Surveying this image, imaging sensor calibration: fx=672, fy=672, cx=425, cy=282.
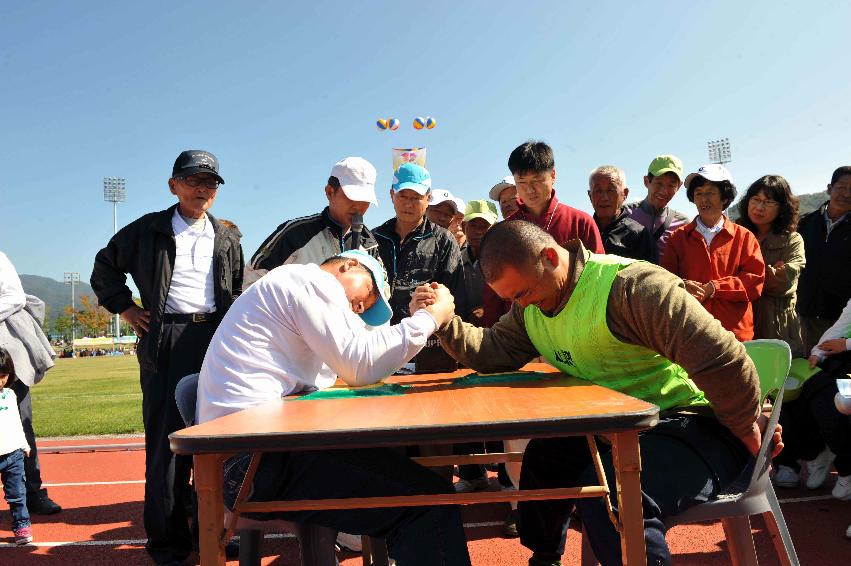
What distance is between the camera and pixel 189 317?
4008 mm

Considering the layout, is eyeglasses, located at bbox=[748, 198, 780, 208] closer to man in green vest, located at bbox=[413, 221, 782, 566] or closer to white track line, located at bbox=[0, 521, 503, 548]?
white track line, located at bbox=[0, 521, 503, 548]

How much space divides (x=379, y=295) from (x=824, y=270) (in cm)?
423

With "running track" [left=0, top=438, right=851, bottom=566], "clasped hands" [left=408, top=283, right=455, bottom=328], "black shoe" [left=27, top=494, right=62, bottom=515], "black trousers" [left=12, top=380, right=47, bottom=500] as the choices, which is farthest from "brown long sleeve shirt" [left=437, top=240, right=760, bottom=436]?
"black shoe" [left=27, top=494, right=62, bottom=515]

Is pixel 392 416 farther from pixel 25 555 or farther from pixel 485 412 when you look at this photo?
pixel 25 555

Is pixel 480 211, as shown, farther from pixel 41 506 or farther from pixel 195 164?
pixel 41 506

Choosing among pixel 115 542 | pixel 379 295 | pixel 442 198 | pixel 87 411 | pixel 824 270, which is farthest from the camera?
pixel 87 411

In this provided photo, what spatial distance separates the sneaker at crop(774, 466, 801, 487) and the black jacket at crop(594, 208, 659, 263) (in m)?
1.82

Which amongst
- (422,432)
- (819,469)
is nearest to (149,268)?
(422,432)

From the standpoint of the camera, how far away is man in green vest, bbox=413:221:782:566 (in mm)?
2035

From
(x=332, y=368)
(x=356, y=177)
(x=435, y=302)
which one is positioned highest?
(x=356, y=177)

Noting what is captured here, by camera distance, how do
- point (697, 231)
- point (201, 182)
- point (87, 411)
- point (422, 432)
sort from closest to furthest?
point (422, 432) → point (201, 182) → point (697, 231) → point (87, 411)

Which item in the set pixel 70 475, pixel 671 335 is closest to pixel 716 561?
pixel 671 335

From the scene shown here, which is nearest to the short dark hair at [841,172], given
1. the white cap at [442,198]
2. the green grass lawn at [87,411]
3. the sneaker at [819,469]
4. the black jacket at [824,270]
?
the black jacket at [824,270]

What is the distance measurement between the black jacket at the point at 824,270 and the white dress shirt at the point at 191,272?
4.58 meters
